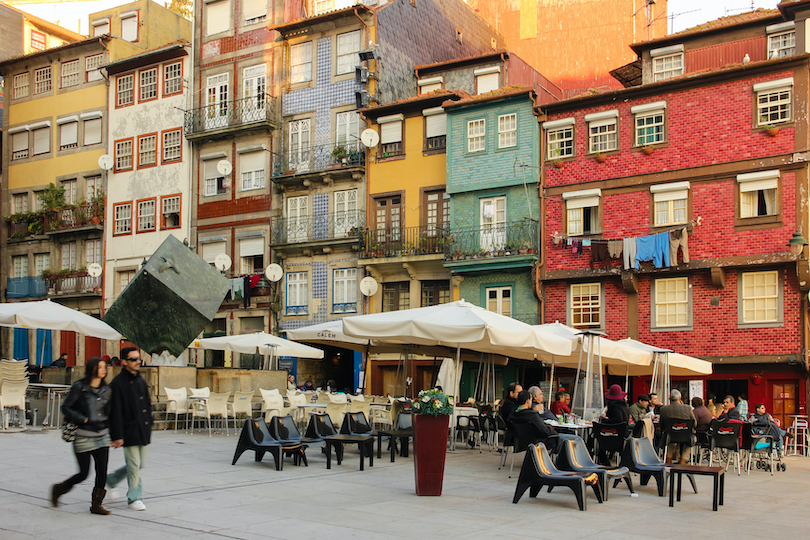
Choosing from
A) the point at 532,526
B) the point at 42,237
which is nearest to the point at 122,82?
the point at 42,237

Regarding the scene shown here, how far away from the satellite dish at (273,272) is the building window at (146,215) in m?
7.65

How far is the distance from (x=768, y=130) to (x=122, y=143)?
28.7 metres

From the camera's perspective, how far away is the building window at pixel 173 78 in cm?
3928

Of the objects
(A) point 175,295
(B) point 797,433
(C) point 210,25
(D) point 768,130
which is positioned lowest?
(B) point 797,433

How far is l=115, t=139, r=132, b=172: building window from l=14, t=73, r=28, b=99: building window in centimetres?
749

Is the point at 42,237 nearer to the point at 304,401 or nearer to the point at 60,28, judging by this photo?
the point at 60,28

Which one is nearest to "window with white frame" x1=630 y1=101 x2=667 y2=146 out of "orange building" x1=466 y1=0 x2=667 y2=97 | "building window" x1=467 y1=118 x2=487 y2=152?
"building window" x1=467 y1=118 x2=487 y2=152

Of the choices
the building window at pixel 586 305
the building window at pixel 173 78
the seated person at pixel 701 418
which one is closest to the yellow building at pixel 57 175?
the building window at pixel 173 78

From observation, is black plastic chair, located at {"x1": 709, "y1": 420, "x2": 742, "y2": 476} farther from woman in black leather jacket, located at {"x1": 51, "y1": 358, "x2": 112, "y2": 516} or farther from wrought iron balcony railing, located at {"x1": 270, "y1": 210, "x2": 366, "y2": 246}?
wrought iron balcony railing, located at {"x1": 270, "y1": 210, "x2": 366, "y2": 246}

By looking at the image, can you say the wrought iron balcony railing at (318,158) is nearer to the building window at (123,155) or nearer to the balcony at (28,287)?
the building window at (123,155)

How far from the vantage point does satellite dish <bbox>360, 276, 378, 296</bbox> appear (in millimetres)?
32812

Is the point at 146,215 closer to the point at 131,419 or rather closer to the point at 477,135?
the point at 477,135

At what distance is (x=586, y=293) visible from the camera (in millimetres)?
28859

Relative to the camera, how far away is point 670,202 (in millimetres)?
27391
